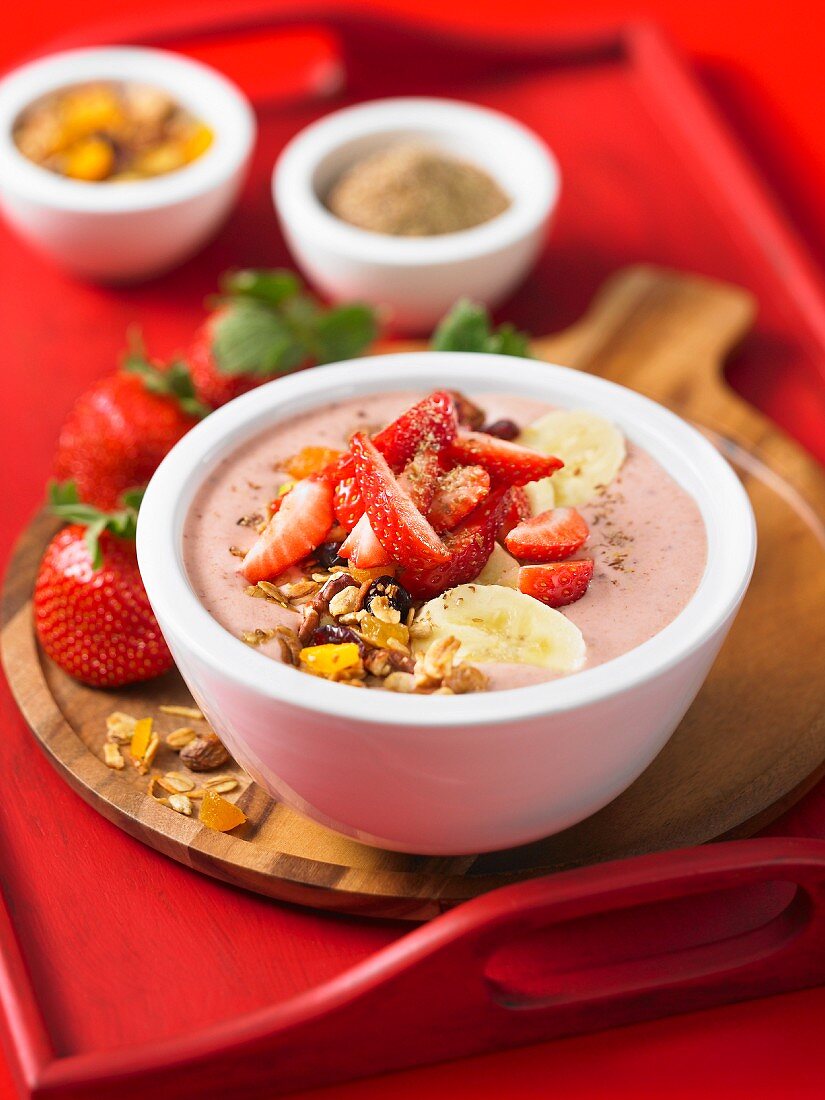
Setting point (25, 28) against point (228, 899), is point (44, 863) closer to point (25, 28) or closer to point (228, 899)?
point (228, 899)

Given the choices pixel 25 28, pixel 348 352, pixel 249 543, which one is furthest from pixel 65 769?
pixel 25 28

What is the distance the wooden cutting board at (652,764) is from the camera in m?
1.68

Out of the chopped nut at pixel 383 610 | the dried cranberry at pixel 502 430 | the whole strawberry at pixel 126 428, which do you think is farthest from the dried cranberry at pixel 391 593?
the whole strawberry at pixel 126 428

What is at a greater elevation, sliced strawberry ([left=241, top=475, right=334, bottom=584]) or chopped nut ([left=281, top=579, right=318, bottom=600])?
sliced strawberry ([left=241, top=475, right=334, bottom=584])

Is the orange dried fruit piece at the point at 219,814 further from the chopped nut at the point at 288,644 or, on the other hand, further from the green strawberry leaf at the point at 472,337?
the green strawberry leaf at the point at 472,337

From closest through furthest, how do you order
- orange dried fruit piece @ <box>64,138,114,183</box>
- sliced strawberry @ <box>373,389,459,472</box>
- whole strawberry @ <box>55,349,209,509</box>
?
sliced strawberry @ <box>373,389,459,472</box>
whole strawberry @ <box>55,349,209,509</box>
orange dried fruit piece @ <box>64,138,114,183</box>

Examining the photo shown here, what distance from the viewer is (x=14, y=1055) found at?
1545 millimetres

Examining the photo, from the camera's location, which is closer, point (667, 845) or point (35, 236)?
point (667, 845)

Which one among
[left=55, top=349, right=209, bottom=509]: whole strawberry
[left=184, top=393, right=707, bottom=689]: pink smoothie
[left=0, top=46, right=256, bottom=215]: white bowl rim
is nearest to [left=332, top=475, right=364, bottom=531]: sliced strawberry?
[left=184, top=393, right=707, bottom=689]: pink smoothie

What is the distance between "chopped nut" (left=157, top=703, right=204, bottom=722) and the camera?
6.26ft

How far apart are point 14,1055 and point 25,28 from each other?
3061mm

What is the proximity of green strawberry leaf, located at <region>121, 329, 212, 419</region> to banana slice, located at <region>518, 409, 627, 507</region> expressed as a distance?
652 millimetres

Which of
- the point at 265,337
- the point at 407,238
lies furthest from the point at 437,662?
the point at 407,238

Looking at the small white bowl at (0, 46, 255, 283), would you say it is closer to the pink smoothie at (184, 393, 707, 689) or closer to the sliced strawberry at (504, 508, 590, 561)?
the pink smoothie at (184, 393, 707, 689)
